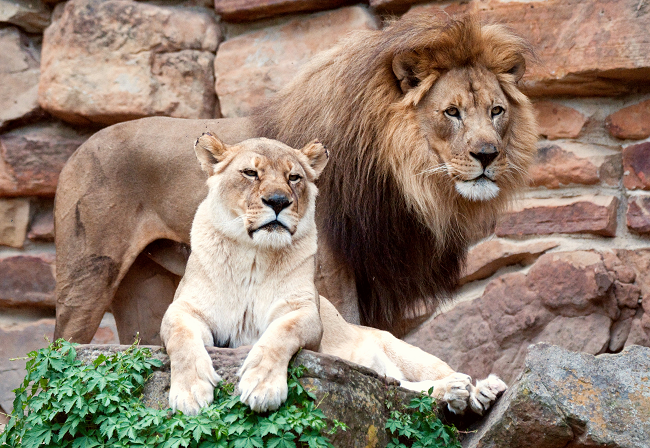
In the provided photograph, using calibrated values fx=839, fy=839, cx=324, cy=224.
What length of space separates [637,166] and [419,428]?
2.23 meters

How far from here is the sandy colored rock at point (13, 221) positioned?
17.1 feet

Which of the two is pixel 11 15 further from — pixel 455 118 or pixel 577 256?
pixel 577 256

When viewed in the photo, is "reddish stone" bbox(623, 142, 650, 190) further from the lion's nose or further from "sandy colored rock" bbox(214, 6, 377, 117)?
"sandy colored rock" bbox(214, 6, 377, 117)

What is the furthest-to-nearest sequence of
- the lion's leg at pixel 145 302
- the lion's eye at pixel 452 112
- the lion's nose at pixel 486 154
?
the lion's leg at pixel 145 302 → the lion's eye at pixel 452 112 → the lion's nose at pixel 486 154

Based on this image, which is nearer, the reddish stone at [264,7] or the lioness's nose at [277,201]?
the lioness's nose at [277,201]

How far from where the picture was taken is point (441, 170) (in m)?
3.60

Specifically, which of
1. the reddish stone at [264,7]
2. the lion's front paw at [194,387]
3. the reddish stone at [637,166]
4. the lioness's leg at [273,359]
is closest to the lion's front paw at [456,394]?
the lioness's leg at [273,359]

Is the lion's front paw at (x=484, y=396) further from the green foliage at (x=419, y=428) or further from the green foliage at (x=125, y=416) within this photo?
the green foliage at (x=125, y=416)

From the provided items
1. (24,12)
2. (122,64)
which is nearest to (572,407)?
(122,64)

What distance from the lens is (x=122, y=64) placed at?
504 cm

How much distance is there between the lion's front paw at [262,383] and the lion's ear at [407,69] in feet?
5.31

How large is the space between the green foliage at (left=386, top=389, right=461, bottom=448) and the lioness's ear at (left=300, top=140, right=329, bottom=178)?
96 centimetres

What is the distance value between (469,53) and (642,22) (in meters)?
1.15

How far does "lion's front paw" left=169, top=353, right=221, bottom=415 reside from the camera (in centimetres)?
252
